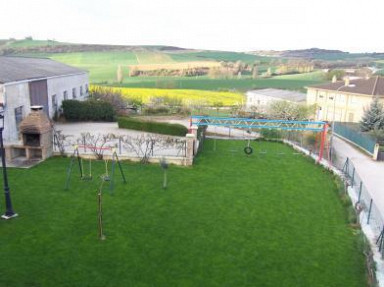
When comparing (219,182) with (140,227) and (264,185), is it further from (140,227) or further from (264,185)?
(140,227)

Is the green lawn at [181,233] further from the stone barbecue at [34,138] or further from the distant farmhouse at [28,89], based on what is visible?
the distant farmhouse at [28,89]

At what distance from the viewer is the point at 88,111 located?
31.9m

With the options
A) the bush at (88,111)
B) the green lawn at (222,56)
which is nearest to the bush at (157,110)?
the bush at (88,111)

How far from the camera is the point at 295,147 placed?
2541 centimetres

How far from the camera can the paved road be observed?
17578mm

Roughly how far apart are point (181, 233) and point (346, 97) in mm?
37379

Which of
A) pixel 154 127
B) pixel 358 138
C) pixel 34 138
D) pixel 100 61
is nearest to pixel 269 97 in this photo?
pixel 358 138

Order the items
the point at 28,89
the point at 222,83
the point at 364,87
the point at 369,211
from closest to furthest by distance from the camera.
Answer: the point at 369,211
the point at 28,89
the point at 364,87
the point at 222,83

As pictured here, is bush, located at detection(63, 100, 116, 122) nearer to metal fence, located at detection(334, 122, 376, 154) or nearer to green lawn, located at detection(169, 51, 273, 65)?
metal fence, located at detection(334, 122, 376, 154)

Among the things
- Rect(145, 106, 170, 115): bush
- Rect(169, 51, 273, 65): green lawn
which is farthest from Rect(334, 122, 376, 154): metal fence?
Rect(169, 51, 273, 65): green lawn

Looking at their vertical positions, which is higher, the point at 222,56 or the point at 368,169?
the point at 222,56

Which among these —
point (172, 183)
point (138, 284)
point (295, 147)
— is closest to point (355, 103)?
point (295, 147)

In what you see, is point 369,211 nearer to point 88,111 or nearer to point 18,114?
point 18,114

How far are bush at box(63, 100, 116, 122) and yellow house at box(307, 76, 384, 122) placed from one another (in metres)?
21.8
